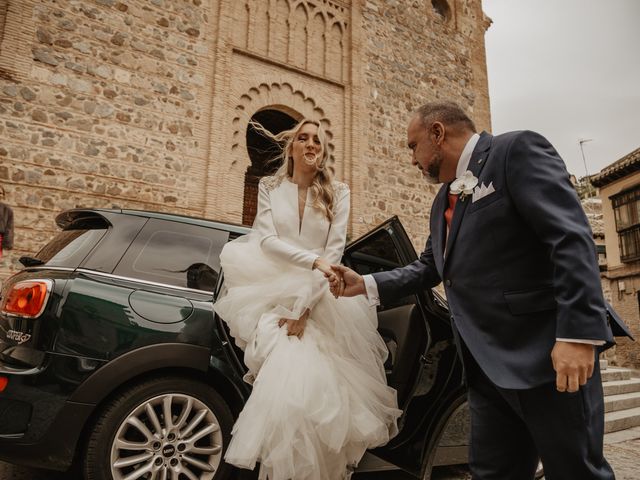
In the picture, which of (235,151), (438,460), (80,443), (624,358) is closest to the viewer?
(80,443)

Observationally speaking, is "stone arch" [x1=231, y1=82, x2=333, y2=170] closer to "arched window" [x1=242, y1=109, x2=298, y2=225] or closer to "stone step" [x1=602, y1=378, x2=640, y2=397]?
"arched window" [x1=242, y1=109, x2=298, y2=225]

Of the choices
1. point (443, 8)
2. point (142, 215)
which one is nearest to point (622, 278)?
point (443, 8)

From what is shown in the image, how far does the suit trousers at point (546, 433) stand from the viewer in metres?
1.43

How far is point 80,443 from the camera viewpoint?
227 cm

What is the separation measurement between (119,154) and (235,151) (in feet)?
8.09

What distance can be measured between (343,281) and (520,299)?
93 cm

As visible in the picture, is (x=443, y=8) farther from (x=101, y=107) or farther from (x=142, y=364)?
(x=142, y=364)

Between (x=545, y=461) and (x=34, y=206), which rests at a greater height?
(x=34, y=206)

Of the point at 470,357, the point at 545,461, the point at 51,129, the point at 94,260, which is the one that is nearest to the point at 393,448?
the point at 470,357

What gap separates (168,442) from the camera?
2367 millimetres

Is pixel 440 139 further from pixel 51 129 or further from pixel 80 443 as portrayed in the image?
pixel 51 129

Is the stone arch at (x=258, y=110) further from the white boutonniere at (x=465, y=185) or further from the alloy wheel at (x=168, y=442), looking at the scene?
the white boutonniere at (x=465, y=185)

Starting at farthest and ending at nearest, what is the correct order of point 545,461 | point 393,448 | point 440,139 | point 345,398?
point 393,448 < point 345,398 < point 440,139 < point 545,461

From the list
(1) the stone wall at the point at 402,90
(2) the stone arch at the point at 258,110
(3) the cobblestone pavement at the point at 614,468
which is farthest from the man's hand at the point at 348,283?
(1) the stone wall at the point at 402,90
